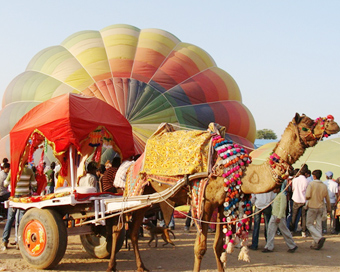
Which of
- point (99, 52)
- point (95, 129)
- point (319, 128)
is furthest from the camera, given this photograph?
point (99, 52)

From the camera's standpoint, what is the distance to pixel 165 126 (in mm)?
→ 7633

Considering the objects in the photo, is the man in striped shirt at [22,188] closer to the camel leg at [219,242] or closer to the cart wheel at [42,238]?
the cart wheel at [42,238]

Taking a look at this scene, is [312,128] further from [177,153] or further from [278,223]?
[278,223]

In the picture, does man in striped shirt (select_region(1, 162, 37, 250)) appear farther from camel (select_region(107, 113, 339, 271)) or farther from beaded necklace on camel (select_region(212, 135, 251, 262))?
beaded necklace on camel (select_region(212, 135, 251, 262))

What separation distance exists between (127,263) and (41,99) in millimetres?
9351

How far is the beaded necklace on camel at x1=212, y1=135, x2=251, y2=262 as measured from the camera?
6.34 meters

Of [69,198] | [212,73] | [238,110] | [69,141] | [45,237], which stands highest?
[212,73]

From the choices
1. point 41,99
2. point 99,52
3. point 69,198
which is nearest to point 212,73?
point 99,52

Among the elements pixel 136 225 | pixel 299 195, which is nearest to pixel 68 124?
pixel 136 225

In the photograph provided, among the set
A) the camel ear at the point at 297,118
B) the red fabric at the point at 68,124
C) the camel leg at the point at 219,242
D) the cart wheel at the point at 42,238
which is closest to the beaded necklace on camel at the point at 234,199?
the camel leg at the point at 219,242

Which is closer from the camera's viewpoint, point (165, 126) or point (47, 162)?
point (165, 126)

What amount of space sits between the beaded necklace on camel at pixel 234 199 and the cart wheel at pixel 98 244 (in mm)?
2401

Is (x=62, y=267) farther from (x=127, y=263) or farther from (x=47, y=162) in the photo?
(x=47, y=162)

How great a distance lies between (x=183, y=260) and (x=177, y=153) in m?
2.75
